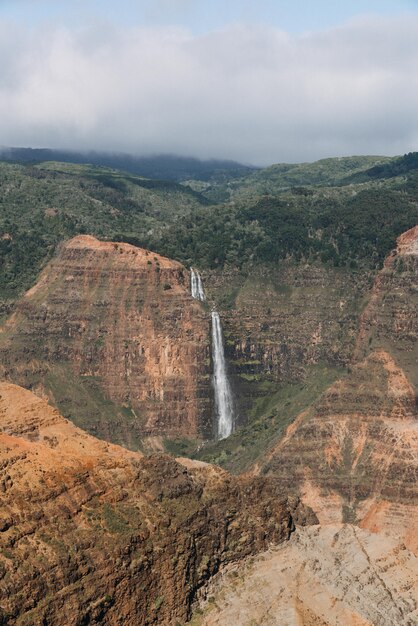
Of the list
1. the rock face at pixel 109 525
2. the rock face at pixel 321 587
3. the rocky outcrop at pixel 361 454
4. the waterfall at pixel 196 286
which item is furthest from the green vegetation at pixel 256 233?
the rock face at pixel 109 525

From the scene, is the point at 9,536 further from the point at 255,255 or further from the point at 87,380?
the point at 255,255

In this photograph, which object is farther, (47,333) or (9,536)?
(47,333)

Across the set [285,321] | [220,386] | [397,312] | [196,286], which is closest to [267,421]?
[220,386]

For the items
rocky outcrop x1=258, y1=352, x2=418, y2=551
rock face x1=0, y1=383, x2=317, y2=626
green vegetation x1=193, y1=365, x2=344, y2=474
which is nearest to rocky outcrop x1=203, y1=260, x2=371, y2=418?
green vegetation x1=193, y1=365, x2=344, y2=474

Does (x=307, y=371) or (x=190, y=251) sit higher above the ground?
(x=190, y=251)

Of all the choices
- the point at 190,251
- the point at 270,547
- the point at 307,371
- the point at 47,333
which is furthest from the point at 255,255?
the point at 270,547

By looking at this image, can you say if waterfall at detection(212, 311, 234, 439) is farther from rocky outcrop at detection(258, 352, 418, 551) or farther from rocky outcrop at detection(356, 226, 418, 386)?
rocky outcrop at detection(258, 352, 418, 551)
